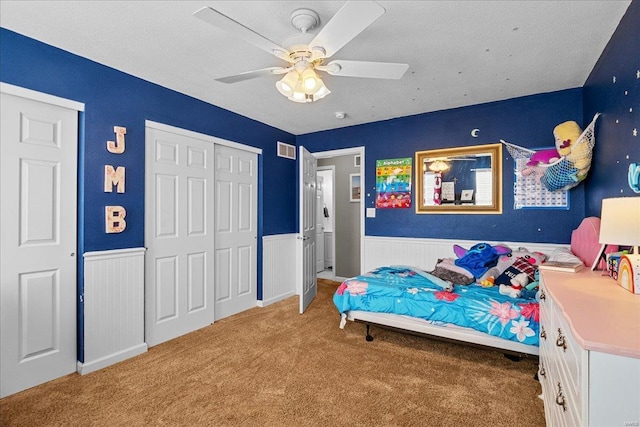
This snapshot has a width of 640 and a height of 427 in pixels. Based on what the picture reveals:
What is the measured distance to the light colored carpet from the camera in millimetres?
1848

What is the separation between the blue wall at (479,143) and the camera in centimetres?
311

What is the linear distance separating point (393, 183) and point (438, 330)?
6.52 ft

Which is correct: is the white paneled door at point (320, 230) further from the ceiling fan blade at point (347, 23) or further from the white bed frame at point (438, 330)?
the ceiling fan blade at point (347, 23)

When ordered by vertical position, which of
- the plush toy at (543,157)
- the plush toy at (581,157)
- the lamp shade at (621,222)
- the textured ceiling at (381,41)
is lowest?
the lamp shade at (621,222)

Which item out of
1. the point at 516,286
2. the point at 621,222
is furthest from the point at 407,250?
the point at 621,222

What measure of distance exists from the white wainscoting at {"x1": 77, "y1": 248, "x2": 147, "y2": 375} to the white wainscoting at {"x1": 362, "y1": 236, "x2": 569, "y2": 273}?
271cm

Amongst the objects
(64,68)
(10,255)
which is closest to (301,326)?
(10,255)

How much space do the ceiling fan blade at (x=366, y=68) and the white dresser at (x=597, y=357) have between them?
59.2 inches

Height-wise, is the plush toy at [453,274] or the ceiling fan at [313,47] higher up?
the ceiling fan at [313,47]

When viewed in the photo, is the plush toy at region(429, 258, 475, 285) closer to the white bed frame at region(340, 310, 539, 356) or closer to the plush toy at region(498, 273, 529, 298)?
the plush toy at region(498, 273, 529, 298)

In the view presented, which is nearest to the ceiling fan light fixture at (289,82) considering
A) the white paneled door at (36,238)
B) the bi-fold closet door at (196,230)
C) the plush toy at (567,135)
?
the bi-fold closet door at (196,230)

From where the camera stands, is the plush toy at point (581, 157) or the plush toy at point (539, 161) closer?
the plush toy at point (581, 157)

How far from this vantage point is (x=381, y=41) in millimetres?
2160

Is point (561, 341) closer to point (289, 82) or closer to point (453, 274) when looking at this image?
point (453, 274)
